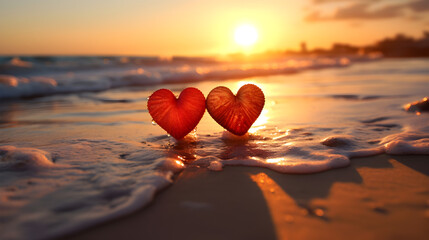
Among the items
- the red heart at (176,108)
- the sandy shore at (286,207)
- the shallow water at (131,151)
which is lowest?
the sandy shore at (286,207)

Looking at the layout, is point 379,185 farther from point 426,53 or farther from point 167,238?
point 426,53

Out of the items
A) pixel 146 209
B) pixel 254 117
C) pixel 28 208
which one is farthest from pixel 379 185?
pixel 28 208

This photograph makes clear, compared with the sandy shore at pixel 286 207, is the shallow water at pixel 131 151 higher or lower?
higher

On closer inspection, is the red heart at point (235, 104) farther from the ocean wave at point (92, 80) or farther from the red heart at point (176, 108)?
the ocean wave at point (92, 80)

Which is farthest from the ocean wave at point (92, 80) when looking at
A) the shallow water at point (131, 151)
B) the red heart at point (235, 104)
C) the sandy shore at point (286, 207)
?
the sandy shore at point (286, 207)

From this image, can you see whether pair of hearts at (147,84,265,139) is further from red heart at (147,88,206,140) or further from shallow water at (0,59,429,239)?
shallow water at (0,59,429,239)

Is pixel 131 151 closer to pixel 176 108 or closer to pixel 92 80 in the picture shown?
pixel 176 108
